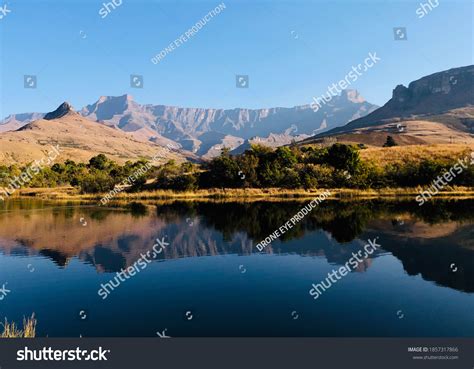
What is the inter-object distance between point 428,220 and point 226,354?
34.8 metres

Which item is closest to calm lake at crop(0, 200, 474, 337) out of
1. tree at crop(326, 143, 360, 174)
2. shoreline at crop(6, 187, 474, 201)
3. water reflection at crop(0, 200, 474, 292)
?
water reflection at crop(0, 200, 474, 292)

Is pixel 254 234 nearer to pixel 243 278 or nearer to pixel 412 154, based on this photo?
pixel 243 278

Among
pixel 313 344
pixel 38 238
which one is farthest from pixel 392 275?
pixel 38 238
